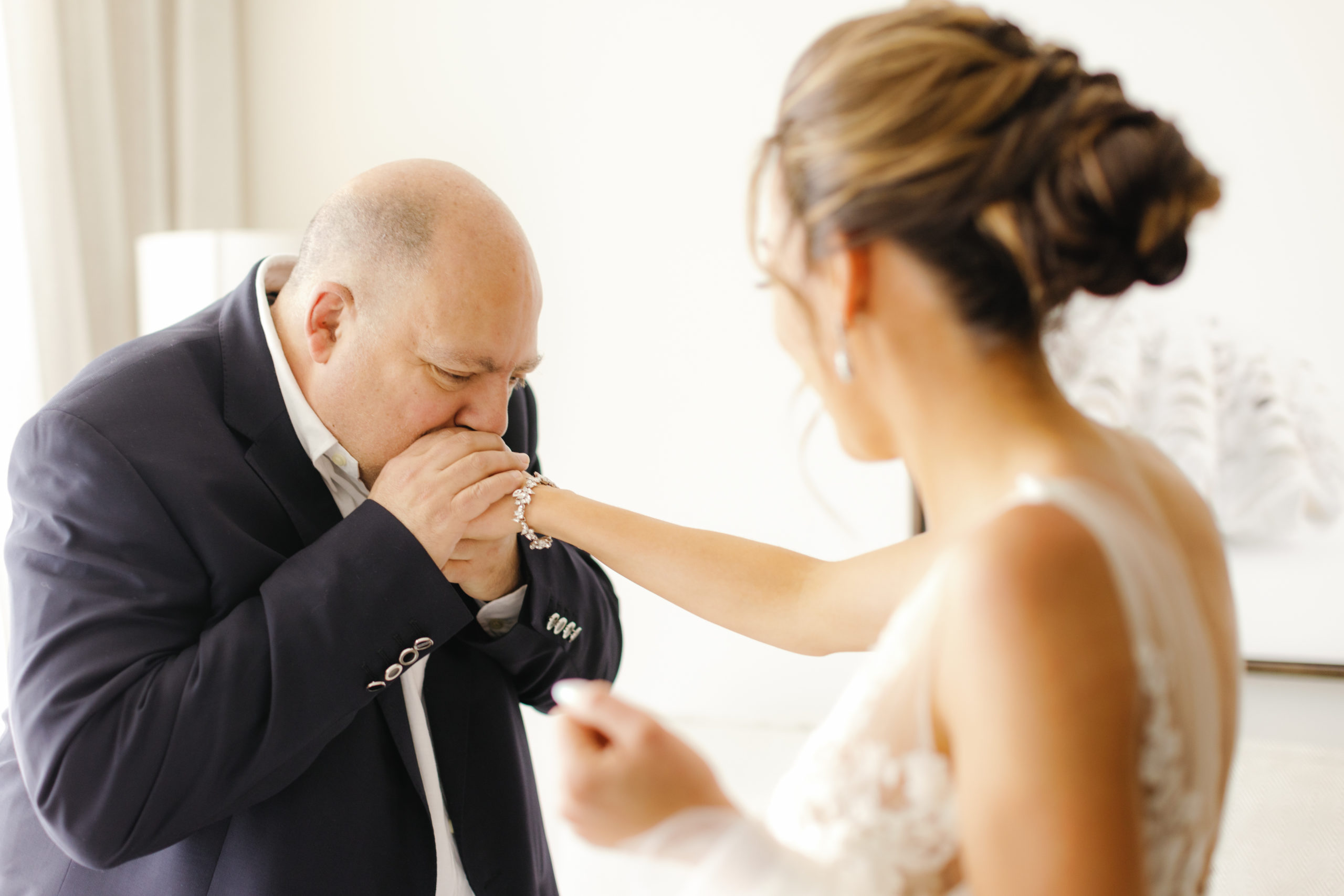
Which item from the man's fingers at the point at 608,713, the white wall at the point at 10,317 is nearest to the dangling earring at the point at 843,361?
the man's fingers at the point at 608,713

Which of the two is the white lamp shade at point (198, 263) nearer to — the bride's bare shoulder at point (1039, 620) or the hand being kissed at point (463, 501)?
the hand being kissed at point (463, 501)

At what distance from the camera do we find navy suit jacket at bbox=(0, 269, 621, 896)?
1078 mm

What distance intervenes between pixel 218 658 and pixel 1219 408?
2055 millimetres

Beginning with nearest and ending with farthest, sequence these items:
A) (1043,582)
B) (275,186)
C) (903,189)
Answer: (1043,582), (903,189), (275,186)

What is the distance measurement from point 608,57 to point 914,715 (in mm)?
2302

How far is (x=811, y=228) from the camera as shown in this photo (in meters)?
0.80

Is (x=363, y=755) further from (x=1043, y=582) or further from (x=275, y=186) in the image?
(x=275, y=186)

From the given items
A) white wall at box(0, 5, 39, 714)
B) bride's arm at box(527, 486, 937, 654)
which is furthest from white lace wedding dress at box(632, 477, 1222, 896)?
white wall at box(0, 5, 39, 714)

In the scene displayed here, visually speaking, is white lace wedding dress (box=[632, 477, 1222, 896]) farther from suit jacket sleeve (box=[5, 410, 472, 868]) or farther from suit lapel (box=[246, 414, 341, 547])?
suit lapel (box=[246, 414, 341, 547])

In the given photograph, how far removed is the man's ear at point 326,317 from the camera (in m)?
1.35

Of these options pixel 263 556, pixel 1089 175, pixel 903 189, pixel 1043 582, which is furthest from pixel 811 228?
pixel 263 556

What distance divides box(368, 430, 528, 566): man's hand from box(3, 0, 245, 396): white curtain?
165 cm

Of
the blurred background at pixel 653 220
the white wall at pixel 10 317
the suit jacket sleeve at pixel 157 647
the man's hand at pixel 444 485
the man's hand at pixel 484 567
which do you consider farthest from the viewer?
the white wall at pixel 10 317

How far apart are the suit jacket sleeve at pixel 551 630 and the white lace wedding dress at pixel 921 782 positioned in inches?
26.5
